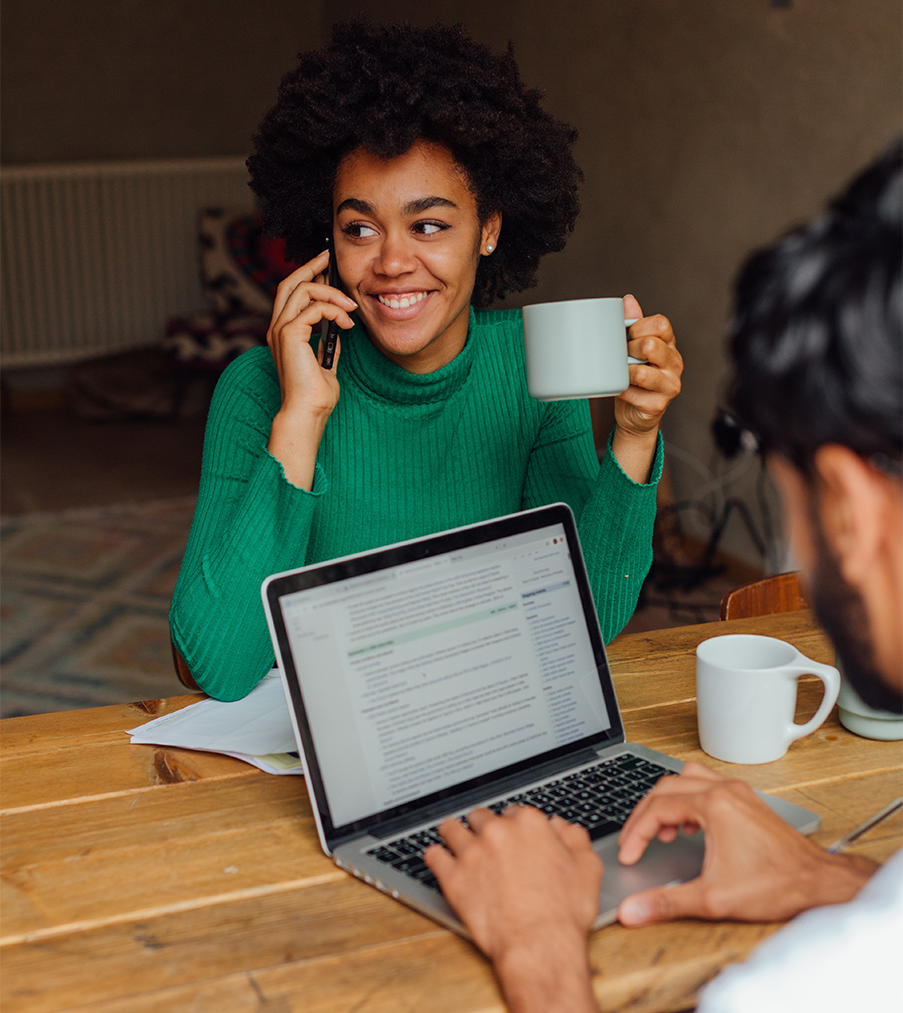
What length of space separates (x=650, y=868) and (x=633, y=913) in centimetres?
6

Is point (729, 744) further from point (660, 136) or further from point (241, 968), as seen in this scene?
point (660, 136)

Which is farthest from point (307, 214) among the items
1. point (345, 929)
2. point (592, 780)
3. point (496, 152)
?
point (345, 929)

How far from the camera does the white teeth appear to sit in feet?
4.33

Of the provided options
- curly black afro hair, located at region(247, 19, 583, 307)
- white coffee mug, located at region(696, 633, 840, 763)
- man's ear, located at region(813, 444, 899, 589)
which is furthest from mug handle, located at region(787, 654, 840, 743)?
curly black afro hair, located at region(247, 19, 583, 307)

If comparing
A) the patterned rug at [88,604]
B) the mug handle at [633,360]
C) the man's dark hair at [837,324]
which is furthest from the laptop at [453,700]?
the patterned rug at [88,604]

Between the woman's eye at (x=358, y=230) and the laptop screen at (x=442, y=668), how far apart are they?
531mm

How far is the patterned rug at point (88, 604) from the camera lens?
278 cm

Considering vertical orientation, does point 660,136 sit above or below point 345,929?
above

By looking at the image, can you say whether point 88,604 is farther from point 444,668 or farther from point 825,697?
point 825,697

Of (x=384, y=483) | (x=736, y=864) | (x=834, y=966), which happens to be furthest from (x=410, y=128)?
(x=834, y=966)

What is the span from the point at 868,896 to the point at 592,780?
1.34 ft

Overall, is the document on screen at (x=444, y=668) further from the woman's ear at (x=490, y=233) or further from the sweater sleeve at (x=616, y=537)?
the woman's ear at (x=490, y=233)

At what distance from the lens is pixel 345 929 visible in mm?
716

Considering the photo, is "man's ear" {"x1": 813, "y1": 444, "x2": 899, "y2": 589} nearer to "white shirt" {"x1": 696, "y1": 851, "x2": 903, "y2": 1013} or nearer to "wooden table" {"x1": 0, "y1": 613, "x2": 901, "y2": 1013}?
"white shirt" {"x1": 696, "y1": 851, "x2": 903, "y2": 1013}
